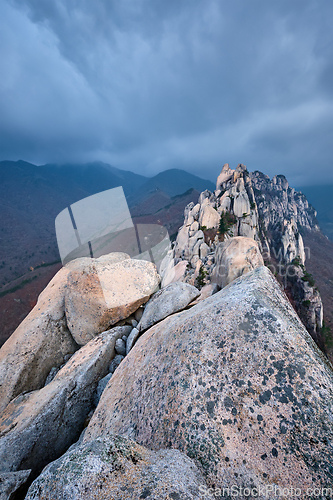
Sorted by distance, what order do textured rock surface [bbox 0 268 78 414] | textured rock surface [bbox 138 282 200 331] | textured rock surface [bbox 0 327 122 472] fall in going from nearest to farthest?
1. textured rock surface [bbox 0 327 122 472]
2. textured rock surface [bbox 0 268 78 414]
3. textured rock surface [bbox 138 282 200 331]

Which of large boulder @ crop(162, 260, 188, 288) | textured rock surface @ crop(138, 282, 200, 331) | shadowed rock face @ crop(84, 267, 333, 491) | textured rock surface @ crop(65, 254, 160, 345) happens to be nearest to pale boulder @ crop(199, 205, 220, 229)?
large boulder @ crop(162, 260, 188, 288)

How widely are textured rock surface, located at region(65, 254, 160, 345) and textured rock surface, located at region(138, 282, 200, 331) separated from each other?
1.11 meters

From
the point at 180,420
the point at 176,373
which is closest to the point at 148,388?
the point at 176,373

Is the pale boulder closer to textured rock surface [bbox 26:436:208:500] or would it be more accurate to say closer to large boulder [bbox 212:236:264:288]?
large boulder [bbox 212:236:264:288]

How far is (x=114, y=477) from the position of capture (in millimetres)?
2250

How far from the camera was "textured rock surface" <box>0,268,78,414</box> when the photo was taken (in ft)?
23.5

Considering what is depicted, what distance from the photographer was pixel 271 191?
148m

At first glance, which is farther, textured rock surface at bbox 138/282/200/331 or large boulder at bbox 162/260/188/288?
large boulder at bbox 162/260/188/288

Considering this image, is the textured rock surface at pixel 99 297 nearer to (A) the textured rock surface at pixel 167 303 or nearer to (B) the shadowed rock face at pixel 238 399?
(A) the textured rock surface at pixel 167 303

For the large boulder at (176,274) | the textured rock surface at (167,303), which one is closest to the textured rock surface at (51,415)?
the textured rock surface at (167,303)

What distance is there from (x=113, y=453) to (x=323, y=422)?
2863 millimetres

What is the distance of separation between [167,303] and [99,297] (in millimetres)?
2925

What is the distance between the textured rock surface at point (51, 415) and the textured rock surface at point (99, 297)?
1.36 metres

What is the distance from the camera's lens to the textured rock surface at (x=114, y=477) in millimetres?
2107
